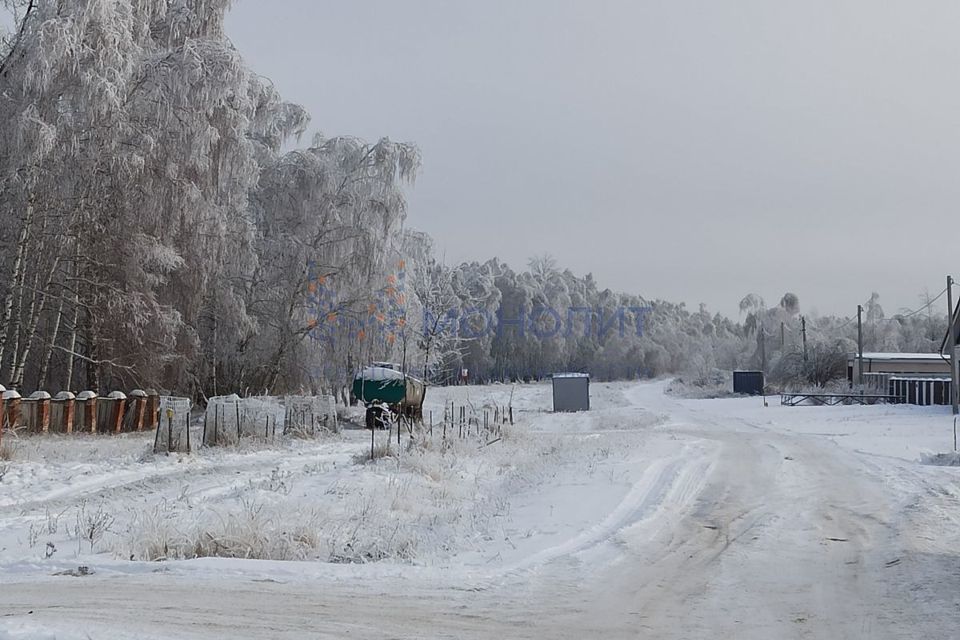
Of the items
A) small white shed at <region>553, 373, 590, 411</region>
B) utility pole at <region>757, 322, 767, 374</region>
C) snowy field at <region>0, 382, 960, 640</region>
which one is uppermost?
utility pole at <region>757, 322, 767, 374</region>

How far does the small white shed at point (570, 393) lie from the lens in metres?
43.8

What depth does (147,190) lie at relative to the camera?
2584 centimetres

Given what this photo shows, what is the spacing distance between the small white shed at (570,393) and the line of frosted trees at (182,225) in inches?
262

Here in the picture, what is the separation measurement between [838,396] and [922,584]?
41.4 m

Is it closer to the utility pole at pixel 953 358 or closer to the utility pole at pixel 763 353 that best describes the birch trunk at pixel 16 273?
the utility pole at pixel 953 358

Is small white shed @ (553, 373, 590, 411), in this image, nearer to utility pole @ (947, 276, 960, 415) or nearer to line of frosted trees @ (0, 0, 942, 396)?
line of frosted trees @ (0, 0, 942, 396)

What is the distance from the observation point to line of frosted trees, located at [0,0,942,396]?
76.2 ft

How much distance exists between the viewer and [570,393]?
4403cm

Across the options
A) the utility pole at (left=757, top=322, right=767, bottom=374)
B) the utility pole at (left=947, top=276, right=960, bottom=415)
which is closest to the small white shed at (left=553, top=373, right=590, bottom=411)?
the utility pole at (left=947, top=276, right=960, bottom=415)

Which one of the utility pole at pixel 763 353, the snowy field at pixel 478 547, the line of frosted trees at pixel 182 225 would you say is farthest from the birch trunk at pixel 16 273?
the utility pole at pixel 763 353

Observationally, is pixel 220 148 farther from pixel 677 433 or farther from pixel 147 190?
pixel 677 433

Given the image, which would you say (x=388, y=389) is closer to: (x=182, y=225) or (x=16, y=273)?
(x=182, y=225)

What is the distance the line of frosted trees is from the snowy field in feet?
26.2

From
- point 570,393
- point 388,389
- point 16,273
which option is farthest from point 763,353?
point 16,273
